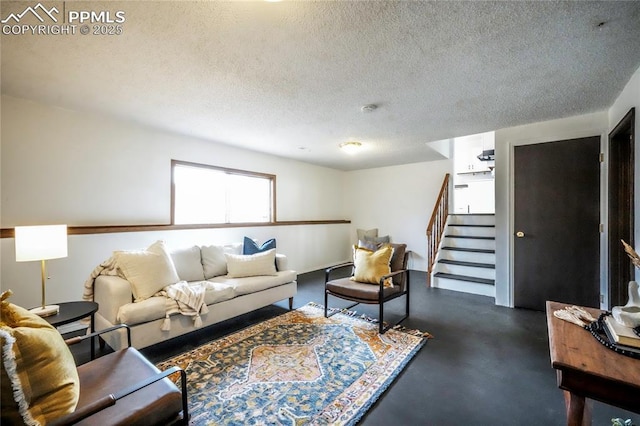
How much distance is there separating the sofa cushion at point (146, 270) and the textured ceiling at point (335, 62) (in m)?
1.48

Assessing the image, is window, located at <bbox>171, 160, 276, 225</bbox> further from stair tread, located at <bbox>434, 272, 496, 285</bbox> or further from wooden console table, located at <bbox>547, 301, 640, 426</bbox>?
wooden console table, located at <bbox>547, 301, 640, 426</bbox>

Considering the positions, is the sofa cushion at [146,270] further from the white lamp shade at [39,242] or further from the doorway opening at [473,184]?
the doorway opening at [473,184]

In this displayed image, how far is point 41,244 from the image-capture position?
1988 millimetres

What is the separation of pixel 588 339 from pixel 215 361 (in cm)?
236

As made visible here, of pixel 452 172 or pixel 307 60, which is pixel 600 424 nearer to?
pixel 307 60

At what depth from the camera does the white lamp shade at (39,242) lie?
192 cm

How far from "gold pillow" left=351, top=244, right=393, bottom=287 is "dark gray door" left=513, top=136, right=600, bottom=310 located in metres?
1.79

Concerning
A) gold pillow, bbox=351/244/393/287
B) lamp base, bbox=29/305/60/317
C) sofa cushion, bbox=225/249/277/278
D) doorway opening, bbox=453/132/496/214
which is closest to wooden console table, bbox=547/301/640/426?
gold pillow, bbox=351/244/393/287

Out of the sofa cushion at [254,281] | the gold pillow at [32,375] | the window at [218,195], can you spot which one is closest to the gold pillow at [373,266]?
the sofa cushion at [254,281]

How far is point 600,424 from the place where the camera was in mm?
1541

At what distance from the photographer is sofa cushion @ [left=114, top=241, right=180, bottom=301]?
92.4 inches

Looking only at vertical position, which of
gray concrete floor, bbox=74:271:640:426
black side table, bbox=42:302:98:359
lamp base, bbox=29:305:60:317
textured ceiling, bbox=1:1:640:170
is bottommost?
gray concrete floor, bbox=74:271:640:426

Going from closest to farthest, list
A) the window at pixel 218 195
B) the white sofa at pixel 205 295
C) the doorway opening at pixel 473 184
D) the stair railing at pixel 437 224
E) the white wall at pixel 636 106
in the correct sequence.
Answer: the white wall at pixel 636 106, the white sofa at pixel 205 295, the window at pixel 218 195, the stair railing at pixel 437 224, the doorway opening at pixel 473 184

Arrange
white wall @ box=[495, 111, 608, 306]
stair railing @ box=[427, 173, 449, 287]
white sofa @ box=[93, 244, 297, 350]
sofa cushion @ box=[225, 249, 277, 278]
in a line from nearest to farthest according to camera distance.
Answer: white sofa @ box=[93, 244, 297, 350] → sofa cushion @ box=[225, 249, 277, 278] → white wall @ box=[495, 111, 608, 306] → stair railing @ box=[427, 173, 449, 287]
